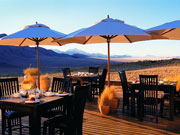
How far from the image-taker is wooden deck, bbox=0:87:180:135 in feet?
14.1

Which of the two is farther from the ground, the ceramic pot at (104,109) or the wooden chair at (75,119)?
the wooden chair at (75,119)

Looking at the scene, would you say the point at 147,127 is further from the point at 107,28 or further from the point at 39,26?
the point at 39,26

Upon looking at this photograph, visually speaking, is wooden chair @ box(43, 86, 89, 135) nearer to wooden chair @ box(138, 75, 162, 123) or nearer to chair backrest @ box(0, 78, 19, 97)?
chair backrest @ box(0, 78, 19, 97)

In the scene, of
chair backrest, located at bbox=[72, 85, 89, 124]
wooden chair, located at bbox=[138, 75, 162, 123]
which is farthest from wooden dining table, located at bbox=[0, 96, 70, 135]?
wooden chair, located at bbox=[138, 75, 162, 123]

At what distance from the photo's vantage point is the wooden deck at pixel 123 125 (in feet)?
14.1

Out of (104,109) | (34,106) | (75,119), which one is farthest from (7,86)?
(104,109)

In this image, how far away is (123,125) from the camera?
471 cm

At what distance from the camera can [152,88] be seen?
15.8ft

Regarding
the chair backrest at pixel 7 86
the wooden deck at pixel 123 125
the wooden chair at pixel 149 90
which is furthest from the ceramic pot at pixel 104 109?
the chair backrest at pixel 7 86

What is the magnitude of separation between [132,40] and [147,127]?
2800 millimetres

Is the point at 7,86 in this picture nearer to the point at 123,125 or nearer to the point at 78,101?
the point at 78,101

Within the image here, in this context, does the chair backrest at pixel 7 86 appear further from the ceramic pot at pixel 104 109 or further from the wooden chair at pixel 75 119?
the ceramic pot at pixel 104 109

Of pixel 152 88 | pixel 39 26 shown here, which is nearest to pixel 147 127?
pixel 152 88

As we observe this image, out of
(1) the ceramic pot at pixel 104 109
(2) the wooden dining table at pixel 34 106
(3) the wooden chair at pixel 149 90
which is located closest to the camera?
(2) the wooden dining table at pixel 34 106
